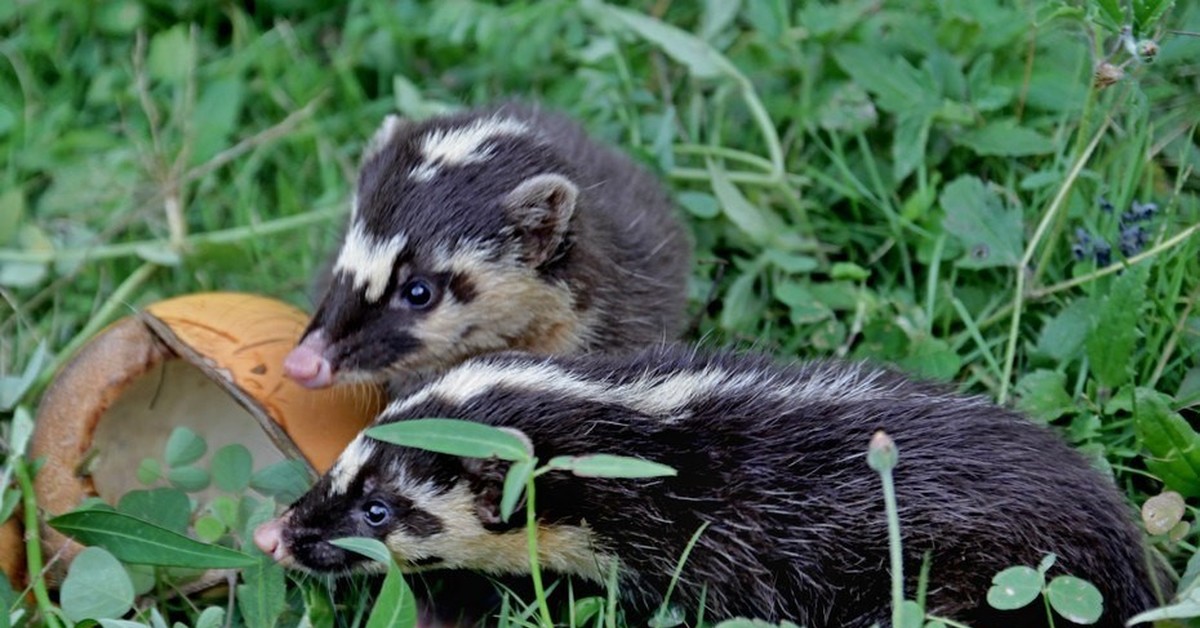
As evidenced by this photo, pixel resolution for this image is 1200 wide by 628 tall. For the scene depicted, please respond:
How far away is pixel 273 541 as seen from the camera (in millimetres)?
4195

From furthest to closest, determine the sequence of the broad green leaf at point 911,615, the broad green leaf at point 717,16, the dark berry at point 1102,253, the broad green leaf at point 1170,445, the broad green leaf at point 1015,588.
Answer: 1. the broad green leaf at point 717,16
2. the dark berry at point 1102,253
3. the broad green leaf at point 1170,445
4. the broad green leaf at point 1015,588
5. the broad green leaf at point 911,615

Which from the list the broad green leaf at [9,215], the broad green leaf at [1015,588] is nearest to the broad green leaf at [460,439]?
the broad green leaf at [1015,588]

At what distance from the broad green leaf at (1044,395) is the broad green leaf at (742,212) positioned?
3.98 feet

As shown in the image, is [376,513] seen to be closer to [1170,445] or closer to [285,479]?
[285,479]

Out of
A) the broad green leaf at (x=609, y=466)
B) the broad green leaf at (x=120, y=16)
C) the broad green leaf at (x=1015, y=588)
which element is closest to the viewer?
the broad green leaf at (x=609, y=466)

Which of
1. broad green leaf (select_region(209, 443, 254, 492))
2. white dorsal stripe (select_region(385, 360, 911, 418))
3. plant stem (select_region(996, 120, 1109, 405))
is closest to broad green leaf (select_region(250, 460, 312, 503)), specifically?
broad green leaf (select_region(209, 443, 254, 492))

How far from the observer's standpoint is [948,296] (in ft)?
18.0

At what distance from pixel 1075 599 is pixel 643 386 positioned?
125 centimetres

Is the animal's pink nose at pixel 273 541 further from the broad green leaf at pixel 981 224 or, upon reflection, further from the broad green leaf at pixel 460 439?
the broad green leaf at pixel 981 224

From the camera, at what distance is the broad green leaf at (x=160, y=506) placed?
4551 mm

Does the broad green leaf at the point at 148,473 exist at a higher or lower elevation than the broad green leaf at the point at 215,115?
lower

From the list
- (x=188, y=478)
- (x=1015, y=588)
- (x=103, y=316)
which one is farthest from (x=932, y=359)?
(x=103, y=316)

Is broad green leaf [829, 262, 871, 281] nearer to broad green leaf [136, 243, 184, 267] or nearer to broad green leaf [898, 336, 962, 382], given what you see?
broad green leaf [898, 336, 962, 382]

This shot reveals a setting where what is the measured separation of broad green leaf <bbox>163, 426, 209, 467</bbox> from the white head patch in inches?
42.4
